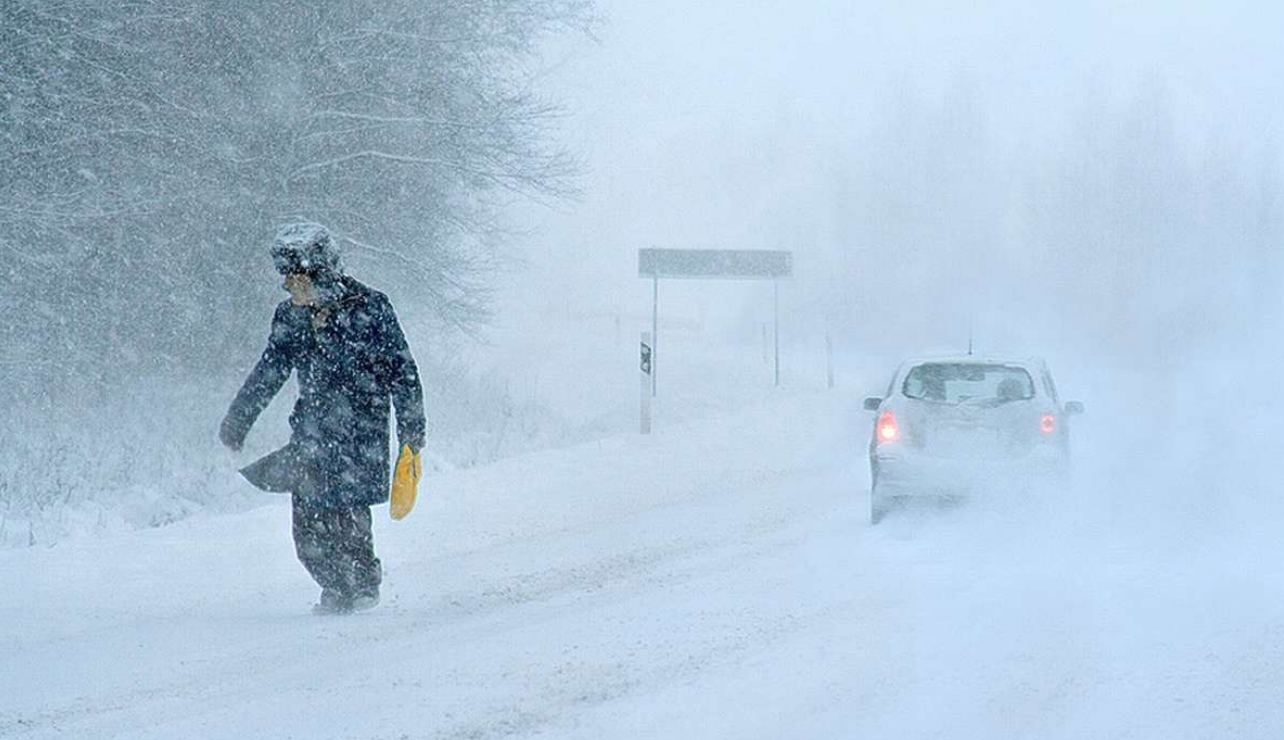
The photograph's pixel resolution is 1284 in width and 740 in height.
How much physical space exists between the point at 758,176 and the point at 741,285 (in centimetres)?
451

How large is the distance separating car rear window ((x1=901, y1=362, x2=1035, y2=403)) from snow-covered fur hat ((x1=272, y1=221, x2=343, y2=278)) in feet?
19.7

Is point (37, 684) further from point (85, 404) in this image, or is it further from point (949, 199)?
point (949, 199)

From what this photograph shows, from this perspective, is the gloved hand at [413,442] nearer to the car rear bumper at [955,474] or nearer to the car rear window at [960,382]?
the car rear bumper at [955,474]

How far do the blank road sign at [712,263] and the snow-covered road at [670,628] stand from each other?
13.7m

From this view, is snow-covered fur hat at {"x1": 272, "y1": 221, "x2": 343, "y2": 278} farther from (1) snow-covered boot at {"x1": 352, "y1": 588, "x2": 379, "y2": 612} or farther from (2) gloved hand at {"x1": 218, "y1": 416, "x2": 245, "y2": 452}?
(1) snow-covered boot at {"x1": 352, "y1": 588, "x2": 379, "y2": 612}

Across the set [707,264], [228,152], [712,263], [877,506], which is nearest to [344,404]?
[877,506]

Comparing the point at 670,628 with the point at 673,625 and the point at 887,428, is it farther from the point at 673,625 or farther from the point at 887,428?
the point at 887,428

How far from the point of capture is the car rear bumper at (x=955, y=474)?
11.4 metres

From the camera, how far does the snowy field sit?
17.8 ft

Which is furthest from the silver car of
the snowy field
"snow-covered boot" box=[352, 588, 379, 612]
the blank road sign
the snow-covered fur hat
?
the blank road sign

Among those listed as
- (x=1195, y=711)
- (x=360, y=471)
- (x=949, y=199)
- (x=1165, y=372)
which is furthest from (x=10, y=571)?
(x=949, y=199)

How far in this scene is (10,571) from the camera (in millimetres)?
8562

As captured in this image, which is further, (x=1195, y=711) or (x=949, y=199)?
(x=949, y=199)

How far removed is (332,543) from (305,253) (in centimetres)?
143
